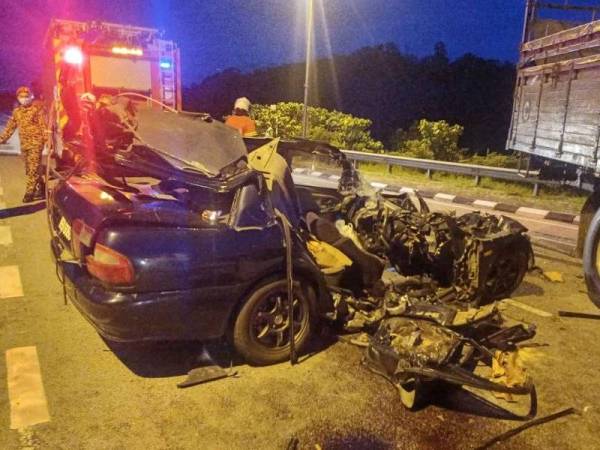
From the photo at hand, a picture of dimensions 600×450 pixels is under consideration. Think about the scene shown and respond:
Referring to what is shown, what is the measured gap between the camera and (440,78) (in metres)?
32.0

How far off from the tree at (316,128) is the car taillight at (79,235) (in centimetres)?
1432

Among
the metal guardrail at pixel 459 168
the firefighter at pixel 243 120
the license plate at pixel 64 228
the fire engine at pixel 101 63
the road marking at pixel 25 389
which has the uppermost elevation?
the fire engine at pixel 101 63

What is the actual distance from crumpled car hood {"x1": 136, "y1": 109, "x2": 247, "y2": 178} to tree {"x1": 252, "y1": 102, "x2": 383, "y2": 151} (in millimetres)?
13707

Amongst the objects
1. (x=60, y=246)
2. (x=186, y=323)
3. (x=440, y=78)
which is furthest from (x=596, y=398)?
(x=440, y=78)

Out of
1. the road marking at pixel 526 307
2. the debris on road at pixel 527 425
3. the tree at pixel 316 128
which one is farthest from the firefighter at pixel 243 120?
the tree at pixel 316 128

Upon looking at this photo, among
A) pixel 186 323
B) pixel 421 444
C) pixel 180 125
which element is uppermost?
pixel 180 125

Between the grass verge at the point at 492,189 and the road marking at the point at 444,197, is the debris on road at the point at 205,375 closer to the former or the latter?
the road marking at the point at 444,197

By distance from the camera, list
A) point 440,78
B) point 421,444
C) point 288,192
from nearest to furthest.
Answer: point 421,444 → point 288,192 → point 440,78

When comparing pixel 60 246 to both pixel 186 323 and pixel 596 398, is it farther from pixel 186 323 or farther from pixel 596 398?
pixel 596 398

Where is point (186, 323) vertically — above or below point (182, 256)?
below

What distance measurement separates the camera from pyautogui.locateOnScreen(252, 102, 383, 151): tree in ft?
59.1

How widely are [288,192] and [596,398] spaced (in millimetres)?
2708

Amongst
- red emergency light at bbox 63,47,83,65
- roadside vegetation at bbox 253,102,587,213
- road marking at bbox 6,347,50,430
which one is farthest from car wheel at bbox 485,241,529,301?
red emergency light at bbox 63,47,83,65

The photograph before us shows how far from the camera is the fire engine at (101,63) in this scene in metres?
11.6
